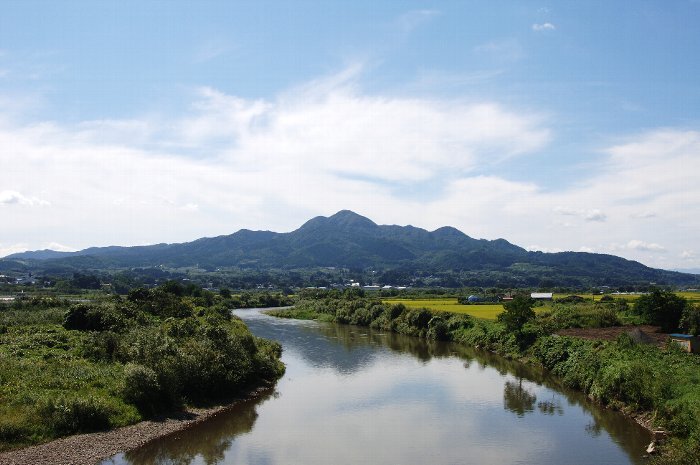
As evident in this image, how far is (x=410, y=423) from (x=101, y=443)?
54.7 feet

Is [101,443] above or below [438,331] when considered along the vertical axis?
below

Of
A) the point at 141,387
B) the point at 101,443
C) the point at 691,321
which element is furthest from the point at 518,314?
the point at 101,443

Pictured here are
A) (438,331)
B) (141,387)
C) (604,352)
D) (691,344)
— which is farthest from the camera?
(438,331)

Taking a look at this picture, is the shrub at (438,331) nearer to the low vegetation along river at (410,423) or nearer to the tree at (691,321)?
the low vegetation along river at (410,423)

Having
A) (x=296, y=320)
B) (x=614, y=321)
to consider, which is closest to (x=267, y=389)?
(x=614, y=321)

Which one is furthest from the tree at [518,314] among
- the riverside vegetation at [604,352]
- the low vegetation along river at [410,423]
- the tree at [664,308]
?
the tree at [664,308]

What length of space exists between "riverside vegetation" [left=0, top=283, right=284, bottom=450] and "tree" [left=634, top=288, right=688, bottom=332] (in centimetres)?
3744

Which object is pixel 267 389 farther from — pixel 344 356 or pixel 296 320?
pixel 296 320

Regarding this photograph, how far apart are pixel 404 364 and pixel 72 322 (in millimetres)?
31012

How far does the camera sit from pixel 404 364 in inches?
1984

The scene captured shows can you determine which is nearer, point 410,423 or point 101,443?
point 101,443

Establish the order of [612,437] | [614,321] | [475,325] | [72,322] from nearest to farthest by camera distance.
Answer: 1. [612,437]
2. [72,322]
3. [614,321]
4. [475,325]

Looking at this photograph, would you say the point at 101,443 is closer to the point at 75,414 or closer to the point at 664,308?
the point at 75,414

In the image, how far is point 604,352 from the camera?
1539 inches
